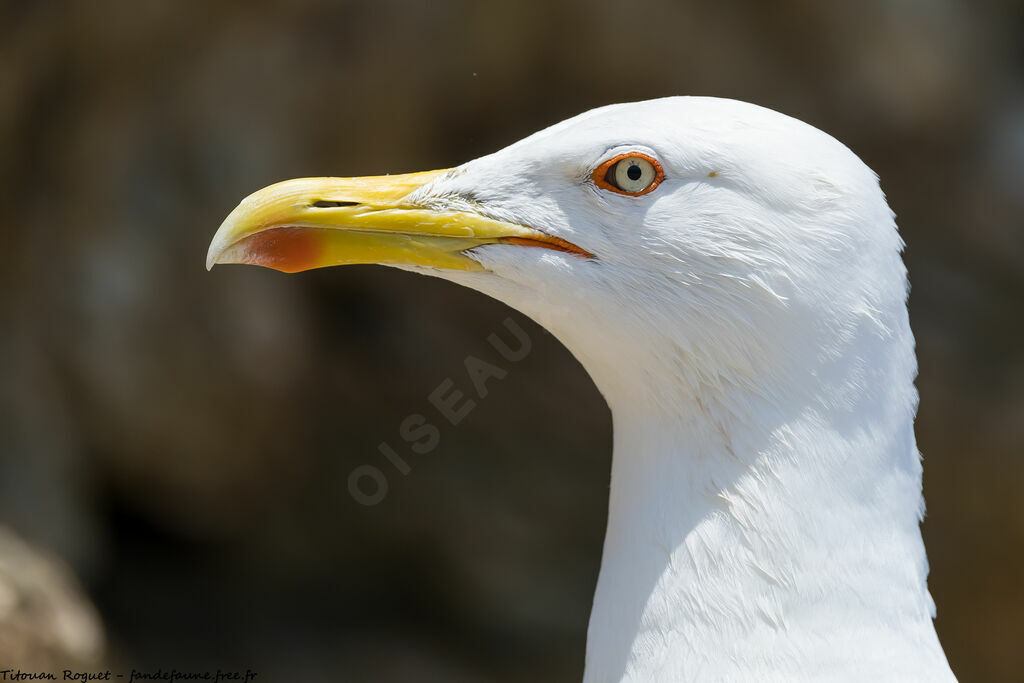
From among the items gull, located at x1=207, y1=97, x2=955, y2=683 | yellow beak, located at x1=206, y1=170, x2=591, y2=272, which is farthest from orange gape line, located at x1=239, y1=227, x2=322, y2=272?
gull, located at x1=207, y1=97, x2=955, y2=683

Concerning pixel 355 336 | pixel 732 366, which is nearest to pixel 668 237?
pixel 732 366

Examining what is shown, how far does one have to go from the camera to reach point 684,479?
1953mm

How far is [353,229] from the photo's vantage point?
83.4 inches

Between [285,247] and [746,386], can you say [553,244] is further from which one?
[285,247]

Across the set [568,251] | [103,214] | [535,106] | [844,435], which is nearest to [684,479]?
[844,435]

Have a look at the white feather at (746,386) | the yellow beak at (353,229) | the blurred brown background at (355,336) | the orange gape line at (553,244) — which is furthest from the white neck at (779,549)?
the blurred brown background at (355,336)

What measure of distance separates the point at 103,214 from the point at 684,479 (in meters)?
3.92

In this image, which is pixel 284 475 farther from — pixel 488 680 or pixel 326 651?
pixel 488 680

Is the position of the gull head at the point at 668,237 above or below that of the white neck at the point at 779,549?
above

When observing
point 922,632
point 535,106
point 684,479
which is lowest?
point 922,632

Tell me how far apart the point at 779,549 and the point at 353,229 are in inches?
39.0

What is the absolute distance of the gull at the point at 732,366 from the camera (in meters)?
1.85

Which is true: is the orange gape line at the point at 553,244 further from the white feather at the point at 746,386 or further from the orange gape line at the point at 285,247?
the orange gape line at the point at 285,247

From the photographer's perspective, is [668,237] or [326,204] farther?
[326,204]
